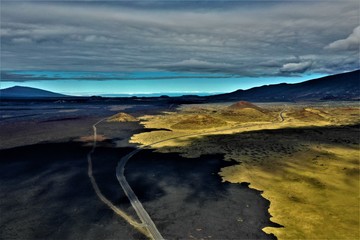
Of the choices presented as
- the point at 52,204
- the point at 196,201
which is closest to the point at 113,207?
the point at 52,204

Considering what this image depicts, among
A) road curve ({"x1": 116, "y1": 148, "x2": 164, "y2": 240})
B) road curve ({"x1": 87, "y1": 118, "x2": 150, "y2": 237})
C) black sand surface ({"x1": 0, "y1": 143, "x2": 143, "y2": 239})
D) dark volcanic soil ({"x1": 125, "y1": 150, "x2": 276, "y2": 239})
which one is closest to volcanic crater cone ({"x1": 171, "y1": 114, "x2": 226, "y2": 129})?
dark volcanic soil ({"x1": 125, "y1": 150, "x2": 276, "y2": 239})

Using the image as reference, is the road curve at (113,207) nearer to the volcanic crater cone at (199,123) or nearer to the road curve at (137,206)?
the road curve at (137,206)

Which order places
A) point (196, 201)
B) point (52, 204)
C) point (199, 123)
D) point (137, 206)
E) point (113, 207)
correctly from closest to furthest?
point (113, 207) < point (137, 206) < point (52, 204) < point (196, 201) < point (199, 123)

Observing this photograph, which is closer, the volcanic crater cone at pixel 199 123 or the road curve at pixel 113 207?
the road curve at pixel 113 207

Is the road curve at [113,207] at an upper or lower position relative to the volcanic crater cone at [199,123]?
lower

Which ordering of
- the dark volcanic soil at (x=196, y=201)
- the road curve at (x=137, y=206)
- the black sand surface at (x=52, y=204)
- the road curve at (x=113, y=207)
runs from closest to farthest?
the road curve at (x=137, y=206) < the black sand surface at (x=52, y=204) < the dark volcanic soil at (x=196, y=201) < the road curve at (x=113, y=207)

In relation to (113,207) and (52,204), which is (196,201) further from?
(52,204)

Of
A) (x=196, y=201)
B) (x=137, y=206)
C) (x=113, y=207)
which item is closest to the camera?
(x=113, y=207)

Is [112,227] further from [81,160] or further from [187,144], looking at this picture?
[187,144]

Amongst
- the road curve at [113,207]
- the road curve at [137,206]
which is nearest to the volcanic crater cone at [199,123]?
the road curve at [137,206]

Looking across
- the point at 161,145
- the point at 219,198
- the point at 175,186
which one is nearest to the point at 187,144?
the point at 161,145

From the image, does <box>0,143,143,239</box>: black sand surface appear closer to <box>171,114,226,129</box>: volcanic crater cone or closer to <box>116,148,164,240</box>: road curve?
<box>116,148,164,240</box>: road curve
